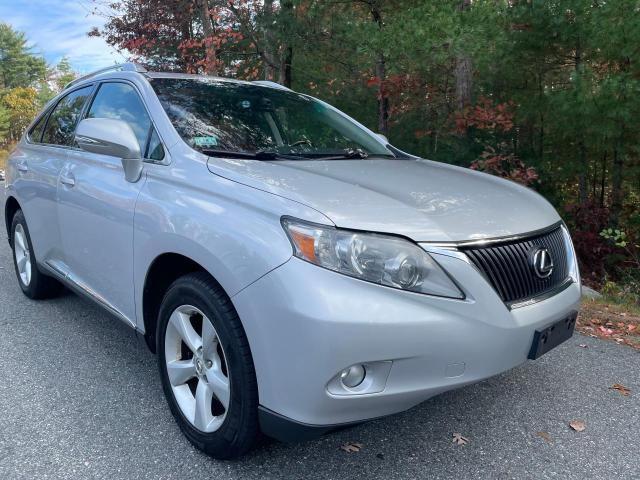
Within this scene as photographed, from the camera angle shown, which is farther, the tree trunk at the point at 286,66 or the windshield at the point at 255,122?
the tree trunk at the point at 286,66

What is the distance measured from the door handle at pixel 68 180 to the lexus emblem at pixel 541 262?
8.70ft

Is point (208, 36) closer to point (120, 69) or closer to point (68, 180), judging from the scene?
point (120, 69)

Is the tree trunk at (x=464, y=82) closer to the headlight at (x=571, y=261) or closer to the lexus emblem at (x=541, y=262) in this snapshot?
the headlight at (x=571, y=261)

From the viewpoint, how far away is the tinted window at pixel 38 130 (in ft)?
14.4

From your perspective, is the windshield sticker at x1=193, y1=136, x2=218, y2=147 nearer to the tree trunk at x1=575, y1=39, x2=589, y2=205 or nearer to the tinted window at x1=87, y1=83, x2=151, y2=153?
the tinted window at x1=87, y1=83, x2=151, y2=153

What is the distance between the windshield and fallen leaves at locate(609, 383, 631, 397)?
196cm

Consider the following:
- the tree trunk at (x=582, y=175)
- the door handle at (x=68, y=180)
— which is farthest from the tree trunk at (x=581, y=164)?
the door handle at (x=68, y=180)

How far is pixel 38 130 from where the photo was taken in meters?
4.47

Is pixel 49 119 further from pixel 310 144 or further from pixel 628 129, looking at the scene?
pixel 628 129

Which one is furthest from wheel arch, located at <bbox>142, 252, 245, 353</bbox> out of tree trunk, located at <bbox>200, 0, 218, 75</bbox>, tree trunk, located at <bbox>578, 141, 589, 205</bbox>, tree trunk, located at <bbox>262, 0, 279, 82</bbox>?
tree trunk, located at <bbox>200, 0, 218, 75</bbox>

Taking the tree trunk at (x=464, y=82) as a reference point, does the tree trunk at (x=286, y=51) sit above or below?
above

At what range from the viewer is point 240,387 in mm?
2098

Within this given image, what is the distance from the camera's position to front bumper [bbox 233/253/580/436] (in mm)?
1878

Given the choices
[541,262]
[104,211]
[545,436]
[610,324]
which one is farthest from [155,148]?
[610,324]
